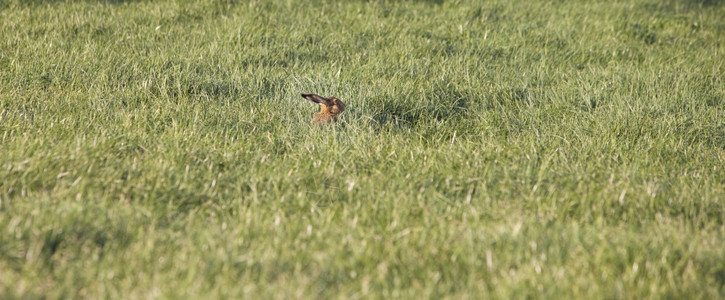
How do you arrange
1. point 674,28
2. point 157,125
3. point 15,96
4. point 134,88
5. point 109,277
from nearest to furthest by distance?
point 109,277 < point 157,125 < point 15,96 < point 134,88 < point 674,28

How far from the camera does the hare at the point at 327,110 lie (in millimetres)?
3855

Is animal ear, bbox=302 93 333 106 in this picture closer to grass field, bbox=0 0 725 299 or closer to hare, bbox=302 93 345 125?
hare, bbox=302 93 345 125

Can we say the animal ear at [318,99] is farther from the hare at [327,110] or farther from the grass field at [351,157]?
the grass field at [351,157]

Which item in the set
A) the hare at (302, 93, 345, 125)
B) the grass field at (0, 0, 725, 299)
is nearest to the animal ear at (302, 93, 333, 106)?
the hare at (302, 93, 345, 125)

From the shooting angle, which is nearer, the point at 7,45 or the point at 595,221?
the point at 595,221

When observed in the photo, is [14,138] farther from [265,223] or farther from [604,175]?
[604,175]

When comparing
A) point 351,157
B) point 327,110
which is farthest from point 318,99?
point 351,157

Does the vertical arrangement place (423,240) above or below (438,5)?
above

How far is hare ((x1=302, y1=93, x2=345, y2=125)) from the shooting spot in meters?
3.86

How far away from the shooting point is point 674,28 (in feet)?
21.2

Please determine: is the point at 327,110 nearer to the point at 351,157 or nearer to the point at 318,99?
the point at 318,99

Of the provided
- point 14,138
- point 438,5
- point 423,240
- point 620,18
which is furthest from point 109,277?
point 620,18

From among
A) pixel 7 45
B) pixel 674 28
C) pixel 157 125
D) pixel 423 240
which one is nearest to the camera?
pixel 423 240

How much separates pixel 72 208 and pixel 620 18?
5269mm
